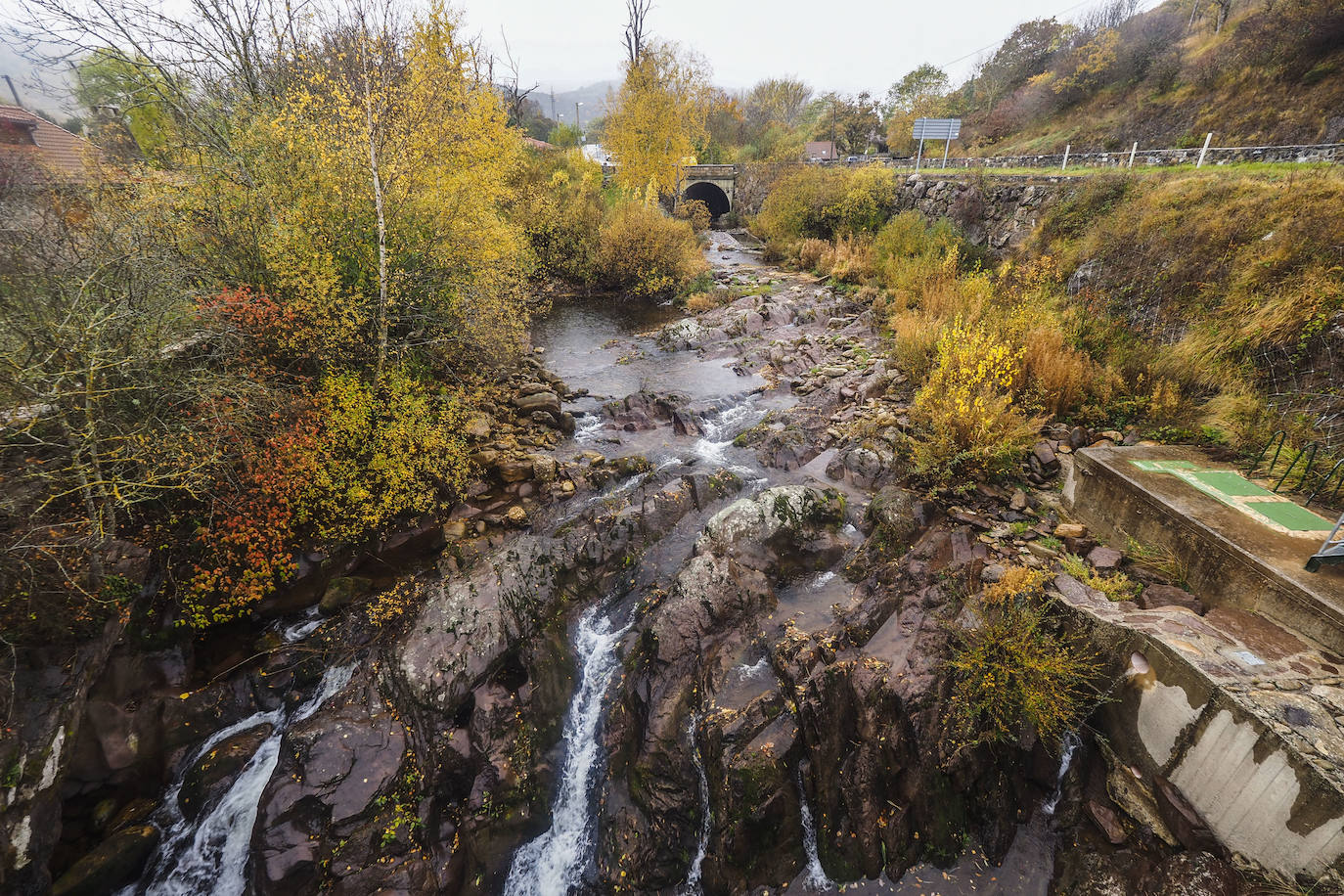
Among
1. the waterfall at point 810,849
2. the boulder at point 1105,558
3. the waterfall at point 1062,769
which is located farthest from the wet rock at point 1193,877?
the boulder at point 1105,558

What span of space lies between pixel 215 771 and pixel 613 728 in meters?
4.76

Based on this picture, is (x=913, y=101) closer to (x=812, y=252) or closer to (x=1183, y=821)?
(x=812, y=252)

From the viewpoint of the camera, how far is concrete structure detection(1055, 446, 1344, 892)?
4227mm

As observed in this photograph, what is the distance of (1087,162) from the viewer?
1994cm

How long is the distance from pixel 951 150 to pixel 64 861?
169ft

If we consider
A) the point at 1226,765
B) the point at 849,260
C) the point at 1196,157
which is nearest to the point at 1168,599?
the point at 1226,765

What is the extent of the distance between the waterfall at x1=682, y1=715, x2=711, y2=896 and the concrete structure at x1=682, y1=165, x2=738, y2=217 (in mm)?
39868

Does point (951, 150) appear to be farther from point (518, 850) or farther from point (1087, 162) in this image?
point (518, 850)

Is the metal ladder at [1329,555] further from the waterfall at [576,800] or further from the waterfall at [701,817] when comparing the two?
the waterfall at [576,800]

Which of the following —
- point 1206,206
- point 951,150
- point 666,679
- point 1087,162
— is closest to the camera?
point 666,679

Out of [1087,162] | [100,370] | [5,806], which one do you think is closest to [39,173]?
[100,370]

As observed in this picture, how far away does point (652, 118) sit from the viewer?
3234 centimetres

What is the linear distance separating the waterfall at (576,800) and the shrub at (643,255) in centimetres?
1969

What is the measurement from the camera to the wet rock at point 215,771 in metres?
6.05
